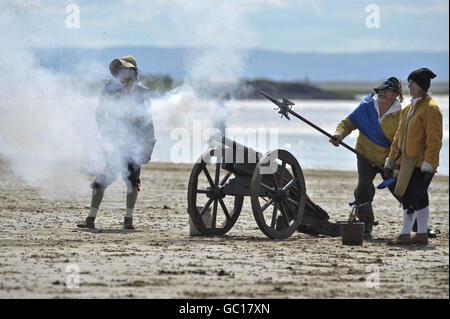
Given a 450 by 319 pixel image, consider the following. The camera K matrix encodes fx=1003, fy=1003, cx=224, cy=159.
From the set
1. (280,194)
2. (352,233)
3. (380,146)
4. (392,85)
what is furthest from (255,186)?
(392,85)

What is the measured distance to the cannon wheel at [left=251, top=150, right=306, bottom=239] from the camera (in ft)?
33.4

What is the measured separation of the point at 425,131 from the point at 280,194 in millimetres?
1658

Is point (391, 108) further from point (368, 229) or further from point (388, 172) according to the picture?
point (368, 229)

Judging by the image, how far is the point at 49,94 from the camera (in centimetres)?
1339

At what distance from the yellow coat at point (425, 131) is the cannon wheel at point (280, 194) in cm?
127

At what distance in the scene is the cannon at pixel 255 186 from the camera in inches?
406

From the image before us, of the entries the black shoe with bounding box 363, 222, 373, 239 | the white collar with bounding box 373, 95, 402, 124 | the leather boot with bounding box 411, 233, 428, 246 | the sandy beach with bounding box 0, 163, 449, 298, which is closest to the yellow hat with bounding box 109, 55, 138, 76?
the sandy beach with bounding box 0, 163, 449, 298

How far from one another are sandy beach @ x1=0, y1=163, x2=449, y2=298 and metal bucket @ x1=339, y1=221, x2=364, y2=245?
5.1 inches

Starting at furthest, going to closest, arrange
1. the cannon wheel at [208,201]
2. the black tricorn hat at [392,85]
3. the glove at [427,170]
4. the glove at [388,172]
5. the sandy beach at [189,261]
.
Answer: the black tricorn hat at [392,85] → the cannon wheel at [208,201] → the glove at [388,172] → the glove at [427,170] → the sandy beach at [189,261]

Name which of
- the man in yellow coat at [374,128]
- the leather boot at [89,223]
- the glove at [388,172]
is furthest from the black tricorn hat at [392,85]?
the leather boot at [89,223]

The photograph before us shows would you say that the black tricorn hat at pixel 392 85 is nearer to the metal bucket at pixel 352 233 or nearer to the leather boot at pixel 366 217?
the leather boot at pixel 366 217

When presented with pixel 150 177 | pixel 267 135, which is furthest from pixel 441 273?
pixel 267 135

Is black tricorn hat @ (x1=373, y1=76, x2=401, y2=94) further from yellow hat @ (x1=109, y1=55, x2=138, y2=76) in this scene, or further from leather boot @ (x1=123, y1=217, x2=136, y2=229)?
leather boot @ (x1=123, y1=217, x2=136, y2=229)
